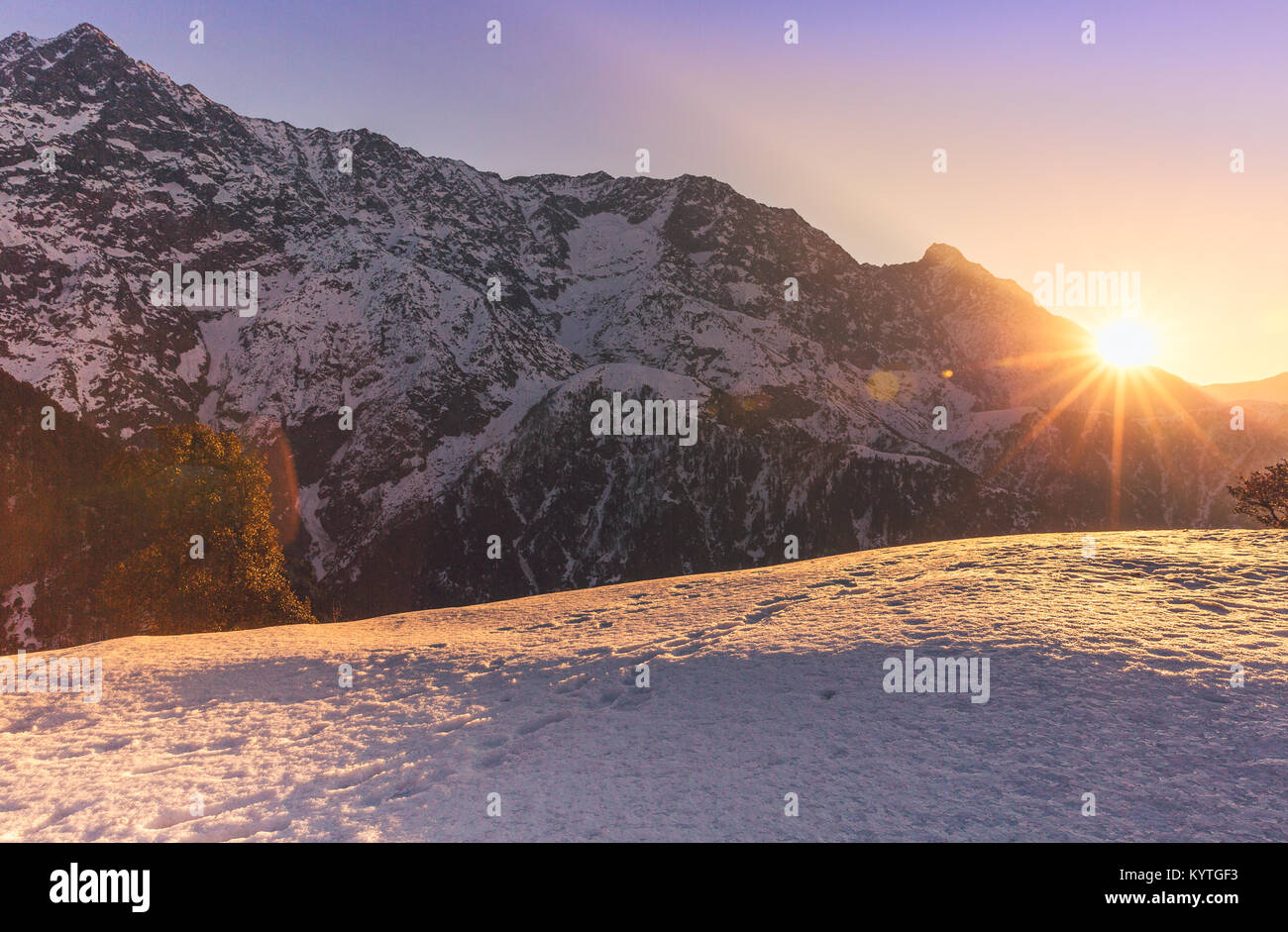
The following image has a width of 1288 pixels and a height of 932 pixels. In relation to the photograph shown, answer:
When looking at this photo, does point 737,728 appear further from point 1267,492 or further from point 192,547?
point 1267,492

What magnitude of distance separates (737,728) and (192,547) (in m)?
34.1

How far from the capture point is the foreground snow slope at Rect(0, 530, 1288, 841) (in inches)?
291

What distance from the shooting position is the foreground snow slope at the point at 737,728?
7.40 metres

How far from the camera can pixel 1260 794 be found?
702cm

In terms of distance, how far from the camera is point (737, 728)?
9.79 m

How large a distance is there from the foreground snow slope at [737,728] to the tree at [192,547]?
20281 millimetres

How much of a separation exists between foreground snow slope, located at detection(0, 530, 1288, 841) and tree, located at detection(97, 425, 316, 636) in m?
20.3

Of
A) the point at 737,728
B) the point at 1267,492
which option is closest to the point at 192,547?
the point at 737,728

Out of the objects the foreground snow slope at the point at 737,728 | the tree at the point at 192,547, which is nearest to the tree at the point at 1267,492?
the foreground snow slope at the point at 737,728

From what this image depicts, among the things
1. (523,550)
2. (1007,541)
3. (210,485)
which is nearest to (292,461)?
(523,550)

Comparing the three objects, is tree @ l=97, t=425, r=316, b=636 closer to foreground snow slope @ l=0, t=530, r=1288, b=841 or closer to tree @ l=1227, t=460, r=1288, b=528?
foreground snow slope @ l=0, t=530, r=1288, b=841
